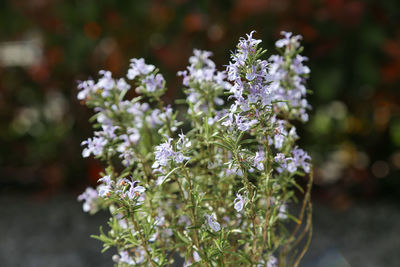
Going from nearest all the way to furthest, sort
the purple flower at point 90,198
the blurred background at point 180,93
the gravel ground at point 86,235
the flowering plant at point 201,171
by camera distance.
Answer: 1. the flowering plant at point 201,171
2. the purple flower at point 90,198
3. the gravel ground at point 86,235
4. the blurred background at point 180,93

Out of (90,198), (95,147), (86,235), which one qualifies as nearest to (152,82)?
(95,147)

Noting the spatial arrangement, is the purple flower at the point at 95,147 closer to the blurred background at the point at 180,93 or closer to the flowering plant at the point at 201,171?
the flowering plant at the point at 201,171

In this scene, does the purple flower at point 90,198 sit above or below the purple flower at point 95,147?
below

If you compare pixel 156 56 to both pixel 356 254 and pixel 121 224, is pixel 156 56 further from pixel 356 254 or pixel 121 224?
pixel 121 224

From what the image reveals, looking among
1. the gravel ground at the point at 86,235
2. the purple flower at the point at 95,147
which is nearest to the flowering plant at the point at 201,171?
the purple flower at the point at 95,147

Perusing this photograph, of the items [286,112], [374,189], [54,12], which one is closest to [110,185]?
[286,112]

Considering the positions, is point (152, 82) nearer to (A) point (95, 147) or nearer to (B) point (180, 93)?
(A) point (95, 147)

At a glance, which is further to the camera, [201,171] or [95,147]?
[201,171]
